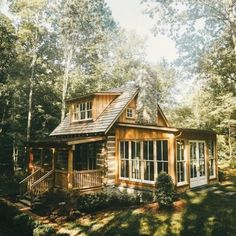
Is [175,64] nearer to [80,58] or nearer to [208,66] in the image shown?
[208,66]

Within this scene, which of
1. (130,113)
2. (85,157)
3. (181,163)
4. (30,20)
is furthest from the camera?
(30,20)

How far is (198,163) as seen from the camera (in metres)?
17.1

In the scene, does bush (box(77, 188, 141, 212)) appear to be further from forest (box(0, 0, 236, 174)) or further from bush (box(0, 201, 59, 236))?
forest (box(0, 0, 236, 174))

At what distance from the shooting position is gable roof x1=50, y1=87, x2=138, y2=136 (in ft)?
58.1

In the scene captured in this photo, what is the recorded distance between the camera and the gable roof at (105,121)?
58.1 ft

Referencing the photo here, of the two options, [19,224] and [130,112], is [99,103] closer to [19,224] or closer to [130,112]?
[130,112]

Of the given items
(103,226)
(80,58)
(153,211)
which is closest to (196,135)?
(153,211)

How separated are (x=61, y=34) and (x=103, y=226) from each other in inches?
925

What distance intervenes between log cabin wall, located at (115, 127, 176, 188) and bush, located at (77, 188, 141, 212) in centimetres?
90

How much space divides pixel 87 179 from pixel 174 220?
6.47 metres

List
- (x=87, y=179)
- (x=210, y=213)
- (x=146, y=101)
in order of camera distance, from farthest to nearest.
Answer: (x=146, y=101)
(x=87, y=179)
(x=210, y=213)

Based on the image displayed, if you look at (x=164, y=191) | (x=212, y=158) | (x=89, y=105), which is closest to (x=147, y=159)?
(x=212, y=158)

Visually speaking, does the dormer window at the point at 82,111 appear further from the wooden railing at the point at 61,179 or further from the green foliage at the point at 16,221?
the green foliage at the point at 16,221

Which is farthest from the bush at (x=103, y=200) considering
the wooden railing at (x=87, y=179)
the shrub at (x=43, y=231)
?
the shrub at (x=43, y=231)
